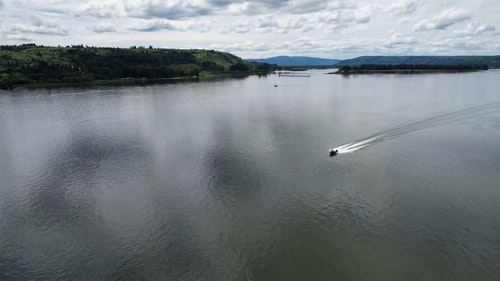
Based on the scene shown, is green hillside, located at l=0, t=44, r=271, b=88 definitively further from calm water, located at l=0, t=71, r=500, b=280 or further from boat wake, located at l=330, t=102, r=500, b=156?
boat wake, located at l=330, t=102, r=500, b=156

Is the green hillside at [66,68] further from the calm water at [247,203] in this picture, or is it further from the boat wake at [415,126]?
the boat wake at [415,126]

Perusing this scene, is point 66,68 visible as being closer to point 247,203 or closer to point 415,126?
point 415,126

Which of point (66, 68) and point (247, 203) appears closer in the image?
point (247, 203)

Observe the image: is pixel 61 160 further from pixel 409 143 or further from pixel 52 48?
pixel 52 48

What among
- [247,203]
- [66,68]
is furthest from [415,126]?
[66,68]

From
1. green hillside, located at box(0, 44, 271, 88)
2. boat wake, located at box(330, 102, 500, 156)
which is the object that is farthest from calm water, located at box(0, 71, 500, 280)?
green hillside, located at box(0, 44, 271, 88)

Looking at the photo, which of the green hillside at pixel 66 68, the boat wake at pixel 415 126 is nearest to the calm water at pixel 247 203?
the boat wake at pixel 415 126

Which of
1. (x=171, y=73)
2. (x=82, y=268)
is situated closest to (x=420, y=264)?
(x=82, y=268)
